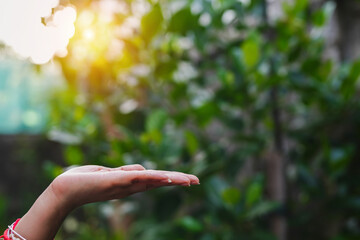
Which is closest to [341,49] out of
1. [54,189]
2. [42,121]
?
[54,189]

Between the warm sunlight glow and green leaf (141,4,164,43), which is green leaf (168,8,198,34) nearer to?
green leaf (141,4,164,43)

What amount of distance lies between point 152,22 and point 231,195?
18.9 inches

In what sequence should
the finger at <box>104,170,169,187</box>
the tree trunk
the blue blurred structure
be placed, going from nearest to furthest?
the finger at <box>104,170,169,187</box> → the tree trunk → the blue blurred structure

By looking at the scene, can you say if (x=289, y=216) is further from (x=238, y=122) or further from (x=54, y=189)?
(x=54, y=189)

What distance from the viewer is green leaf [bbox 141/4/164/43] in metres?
0.97

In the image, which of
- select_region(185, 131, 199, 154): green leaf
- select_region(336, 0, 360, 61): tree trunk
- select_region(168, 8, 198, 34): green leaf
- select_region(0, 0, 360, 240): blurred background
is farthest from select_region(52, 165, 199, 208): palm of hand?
select_region(336, 0, 360, 61): tree trunk

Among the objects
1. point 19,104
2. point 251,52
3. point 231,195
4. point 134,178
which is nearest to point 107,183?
point 134,178

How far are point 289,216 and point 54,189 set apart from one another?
37.4 inches

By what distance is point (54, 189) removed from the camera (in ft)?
1.23

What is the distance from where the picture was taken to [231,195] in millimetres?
879

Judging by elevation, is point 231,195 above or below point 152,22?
below

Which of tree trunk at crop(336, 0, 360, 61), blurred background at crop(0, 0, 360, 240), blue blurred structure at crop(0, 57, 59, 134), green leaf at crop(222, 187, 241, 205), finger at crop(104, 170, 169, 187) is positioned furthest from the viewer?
blue blurred structure at crop(0, 57, 59, 134)

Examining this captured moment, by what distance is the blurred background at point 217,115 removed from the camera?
3.19 feet

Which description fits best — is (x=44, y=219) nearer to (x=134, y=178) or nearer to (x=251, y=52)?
(x=134, y=178)
